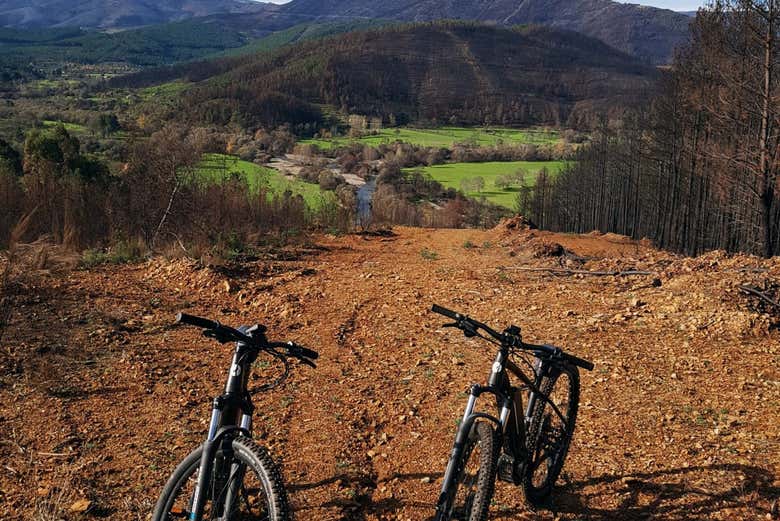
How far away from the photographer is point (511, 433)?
3396mm

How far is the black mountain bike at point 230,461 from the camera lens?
251 cm

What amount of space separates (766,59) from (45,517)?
1761cm

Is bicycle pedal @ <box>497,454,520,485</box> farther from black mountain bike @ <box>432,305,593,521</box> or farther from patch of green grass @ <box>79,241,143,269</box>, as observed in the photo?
patch of green grass @ <box>79,241,143,269</box>

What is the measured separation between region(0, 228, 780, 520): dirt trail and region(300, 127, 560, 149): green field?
190ft

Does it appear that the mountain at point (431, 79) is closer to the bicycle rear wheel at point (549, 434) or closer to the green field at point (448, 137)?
the green field at point (448, 137)

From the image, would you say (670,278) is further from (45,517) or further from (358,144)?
(358,144)

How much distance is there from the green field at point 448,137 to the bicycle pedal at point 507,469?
206 feet

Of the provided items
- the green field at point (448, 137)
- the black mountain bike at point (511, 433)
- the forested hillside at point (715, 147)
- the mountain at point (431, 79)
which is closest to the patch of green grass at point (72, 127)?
the mountain at point (431, 79)

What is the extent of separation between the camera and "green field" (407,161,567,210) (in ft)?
152

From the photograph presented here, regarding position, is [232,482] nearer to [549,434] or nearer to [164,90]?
[549,434]

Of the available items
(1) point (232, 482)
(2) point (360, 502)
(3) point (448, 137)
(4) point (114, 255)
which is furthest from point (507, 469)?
(3) point (448, 137)

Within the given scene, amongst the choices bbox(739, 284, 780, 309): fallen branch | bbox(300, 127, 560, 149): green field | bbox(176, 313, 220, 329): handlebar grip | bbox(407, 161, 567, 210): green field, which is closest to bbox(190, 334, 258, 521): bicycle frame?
bbox(176, 313, 220, 329): handlebar grip

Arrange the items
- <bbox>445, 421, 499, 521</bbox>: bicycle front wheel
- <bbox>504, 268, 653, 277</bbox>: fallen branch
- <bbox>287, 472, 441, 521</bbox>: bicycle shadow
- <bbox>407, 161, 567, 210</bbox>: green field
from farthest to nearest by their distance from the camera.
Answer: <bbox>407, 161, 567, 210</bbox>: green field
<bbox>504, 268, 653, 277</bbox>: fallen branch
<bbox>287, 472, 441, 521</bbox>: bicycle shadow
<bbox>445, 421, 499, 521</bbox>: bicycle front wheel

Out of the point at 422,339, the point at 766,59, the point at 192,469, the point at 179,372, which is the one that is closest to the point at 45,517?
the point at 192,469
